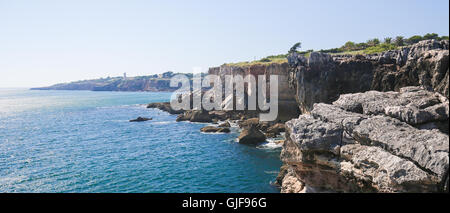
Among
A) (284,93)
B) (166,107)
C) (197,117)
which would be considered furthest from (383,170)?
(166,107)

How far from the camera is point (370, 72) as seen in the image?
36.9 m

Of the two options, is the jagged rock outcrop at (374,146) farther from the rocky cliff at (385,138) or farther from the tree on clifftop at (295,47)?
the tree on clifftop at (295,47)

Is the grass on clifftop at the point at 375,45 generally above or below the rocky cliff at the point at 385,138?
above

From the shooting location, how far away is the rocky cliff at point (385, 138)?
13.1 meters

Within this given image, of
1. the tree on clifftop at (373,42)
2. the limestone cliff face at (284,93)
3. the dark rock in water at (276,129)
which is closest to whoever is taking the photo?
the dark rock in water at (276,129)

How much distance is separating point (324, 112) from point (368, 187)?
17.7 feet

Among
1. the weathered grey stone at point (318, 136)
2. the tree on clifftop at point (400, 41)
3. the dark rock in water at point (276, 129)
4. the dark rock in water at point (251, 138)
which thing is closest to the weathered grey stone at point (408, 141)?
the weathered grey stone at point (318, 136)

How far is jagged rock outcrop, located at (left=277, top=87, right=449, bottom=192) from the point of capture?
1294cm

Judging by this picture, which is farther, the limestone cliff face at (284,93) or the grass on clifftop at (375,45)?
the limestone cliff face at (284,93)

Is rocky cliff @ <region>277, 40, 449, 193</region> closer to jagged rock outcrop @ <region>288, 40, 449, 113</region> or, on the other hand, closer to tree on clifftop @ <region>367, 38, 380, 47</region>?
jagged rock outcrop @ <region>288, 40, 449, 113</region>

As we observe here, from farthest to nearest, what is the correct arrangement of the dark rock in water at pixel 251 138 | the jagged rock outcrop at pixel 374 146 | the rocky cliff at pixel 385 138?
the dark rock in water at pixel 251 138
the rocky cliff at pixel 385 138
the jagged rock outcrop at pixel 374 146

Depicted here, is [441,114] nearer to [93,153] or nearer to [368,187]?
[368,187]

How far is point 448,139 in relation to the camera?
12.7 m
